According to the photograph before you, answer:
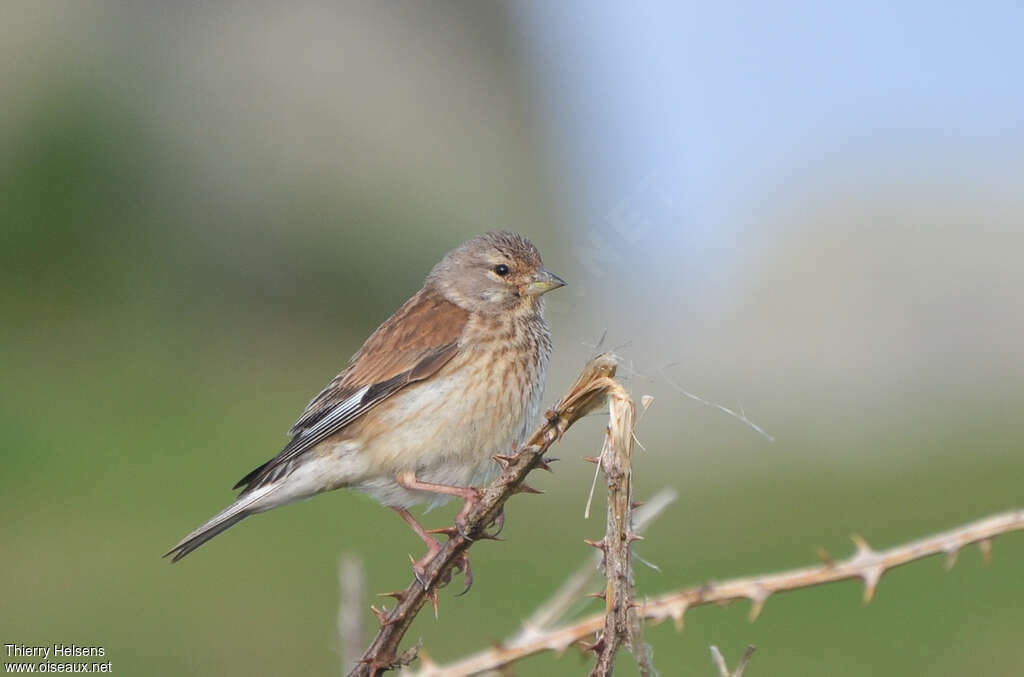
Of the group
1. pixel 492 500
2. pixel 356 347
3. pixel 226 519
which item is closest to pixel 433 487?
pixel 226 519

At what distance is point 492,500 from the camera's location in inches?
108

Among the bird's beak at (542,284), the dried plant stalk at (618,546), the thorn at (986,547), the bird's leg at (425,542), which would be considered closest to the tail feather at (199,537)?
the bird's leg at (425,542)

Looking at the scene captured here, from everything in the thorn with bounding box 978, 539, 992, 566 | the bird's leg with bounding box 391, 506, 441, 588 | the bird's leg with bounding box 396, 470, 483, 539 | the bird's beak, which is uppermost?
the bird's beak

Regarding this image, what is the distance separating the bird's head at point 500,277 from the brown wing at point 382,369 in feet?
0.24

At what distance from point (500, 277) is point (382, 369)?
20.5 inches

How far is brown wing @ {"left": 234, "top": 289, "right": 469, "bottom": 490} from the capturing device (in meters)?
4.98

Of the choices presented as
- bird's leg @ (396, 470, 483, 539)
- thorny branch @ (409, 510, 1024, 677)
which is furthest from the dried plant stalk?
bird's leg @ (396, 470, 483, 539)

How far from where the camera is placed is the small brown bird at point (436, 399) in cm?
483

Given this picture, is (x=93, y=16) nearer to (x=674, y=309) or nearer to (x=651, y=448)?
(x=651, y=448)

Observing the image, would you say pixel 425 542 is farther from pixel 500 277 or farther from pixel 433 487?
pixel 500 277

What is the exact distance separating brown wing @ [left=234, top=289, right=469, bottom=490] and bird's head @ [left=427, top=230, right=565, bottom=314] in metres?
0.07

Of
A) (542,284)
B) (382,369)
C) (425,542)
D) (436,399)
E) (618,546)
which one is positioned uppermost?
(542,284)

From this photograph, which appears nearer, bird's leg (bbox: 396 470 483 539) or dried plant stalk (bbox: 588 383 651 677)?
dried plant stalk (bbox: 588 383 651 677)

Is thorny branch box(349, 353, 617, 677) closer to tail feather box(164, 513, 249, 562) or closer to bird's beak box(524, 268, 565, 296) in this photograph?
tail feather box(164, 513, 249, 562)
